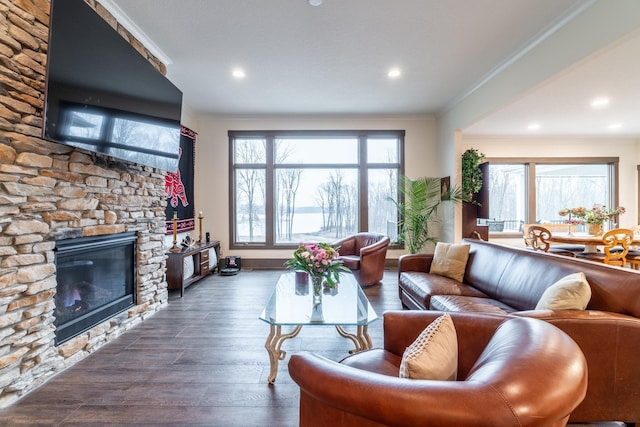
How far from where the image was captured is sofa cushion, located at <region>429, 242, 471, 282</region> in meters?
3.34

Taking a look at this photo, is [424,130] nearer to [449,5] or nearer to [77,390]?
[449,5]

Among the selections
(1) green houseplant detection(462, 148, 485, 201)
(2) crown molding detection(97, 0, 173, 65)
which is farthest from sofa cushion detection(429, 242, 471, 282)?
(2) crown molding detection(97, 0, 173, 65)

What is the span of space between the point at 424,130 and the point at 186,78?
4372mm

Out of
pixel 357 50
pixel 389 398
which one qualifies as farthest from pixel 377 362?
pixel 357 50

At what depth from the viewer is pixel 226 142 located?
590 centimetres

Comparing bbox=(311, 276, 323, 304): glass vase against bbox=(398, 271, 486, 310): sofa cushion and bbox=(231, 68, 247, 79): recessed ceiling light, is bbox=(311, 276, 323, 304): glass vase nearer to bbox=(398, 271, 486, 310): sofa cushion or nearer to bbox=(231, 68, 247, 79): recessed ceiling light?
bbox=(398, 271, 486, 310): sofa cushion

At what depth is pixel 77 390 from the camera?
6.75 ft

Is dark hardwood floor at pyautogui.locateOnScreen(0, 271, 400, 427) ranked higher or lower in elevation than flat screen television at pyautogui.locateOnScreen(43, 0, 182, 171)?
lower

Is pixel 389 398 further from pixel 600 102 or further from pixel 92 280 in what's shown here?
pixel 600 102

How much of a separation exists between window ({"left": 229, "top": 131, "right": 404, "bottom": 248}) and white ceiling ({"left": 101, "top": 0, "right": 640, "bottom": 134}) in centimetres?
89

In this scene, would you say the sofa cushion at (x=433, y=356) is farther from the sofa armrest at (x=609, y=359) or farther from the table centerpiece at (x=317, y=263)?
the table centerpiece at (x=317, y=263)

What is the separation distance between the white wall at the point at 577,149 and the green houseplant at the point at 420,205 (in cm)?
179

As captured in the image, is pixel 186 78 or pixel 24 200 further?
pixel 186 78

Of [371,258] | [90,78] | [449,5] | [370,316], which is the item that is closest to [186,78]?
[90,78]
